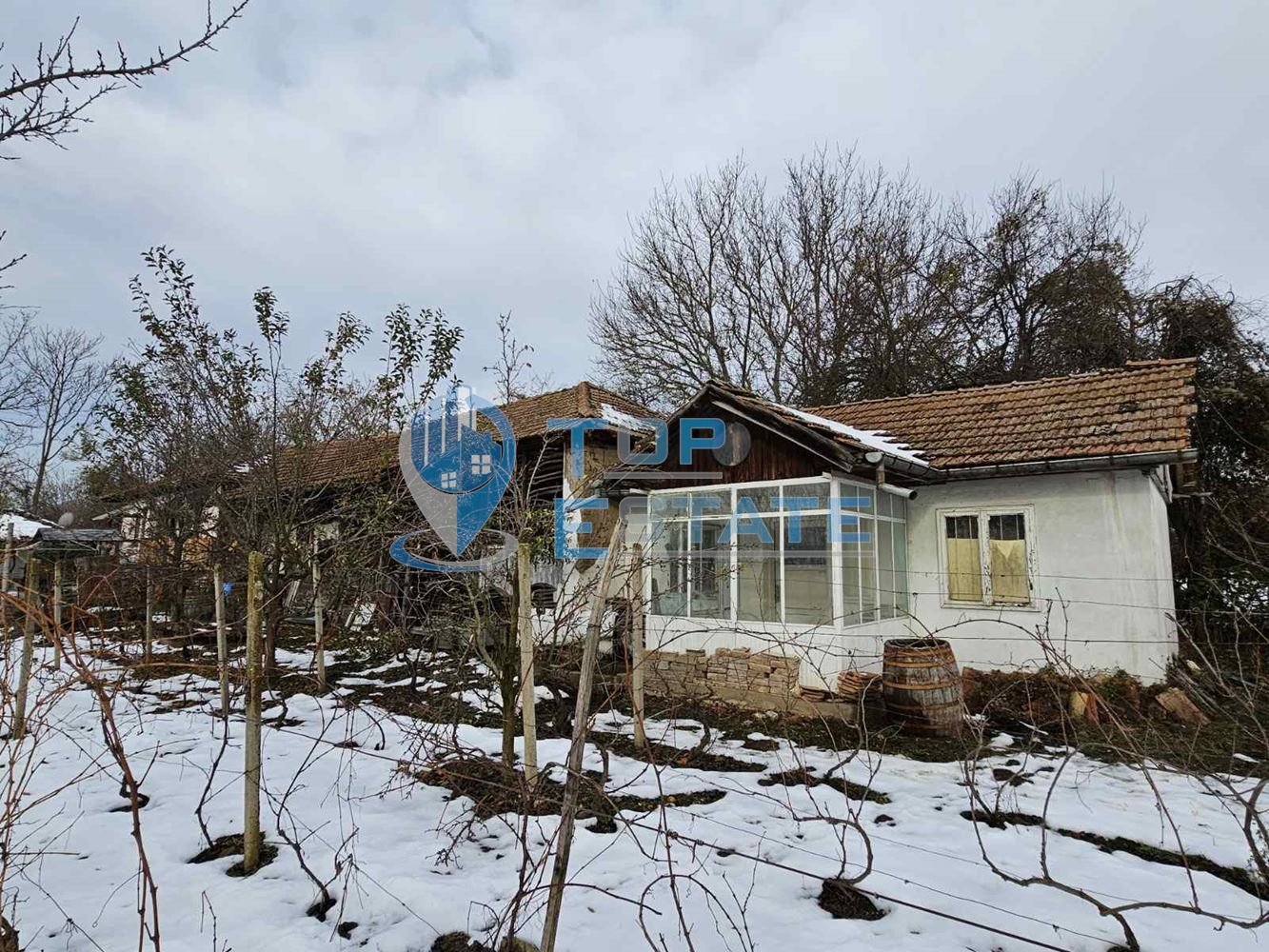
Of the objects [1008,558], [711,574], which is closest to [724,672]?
[711,574]

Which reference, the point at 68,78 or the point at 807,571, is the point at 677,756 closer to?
the point at 807,571

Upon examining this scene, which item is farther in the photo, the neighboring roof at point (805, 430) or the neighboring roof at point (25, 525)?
the neighboring roof at point (25, 525)

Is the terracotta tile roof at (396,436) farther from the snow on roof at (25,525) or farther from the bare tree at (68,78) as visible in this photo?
the snow on roof at (25,525)

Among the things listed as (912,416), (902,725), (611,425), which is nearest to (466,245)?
(611,425)

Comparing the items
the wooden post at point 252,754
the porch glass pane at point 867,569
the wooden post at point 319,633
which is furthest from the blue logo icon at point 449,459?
the wooden post at point 252,754

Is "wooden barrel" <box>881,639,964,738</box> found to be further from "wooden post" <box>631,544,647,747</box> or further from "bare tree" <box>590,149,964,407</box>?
"bare tree" <box>590,149,964,407</box>

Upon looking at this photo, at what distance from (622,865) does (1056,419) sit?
758cm

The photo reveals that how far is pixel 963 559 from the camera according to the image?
26.2 ft

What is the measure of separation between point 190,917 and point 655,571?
6.27 metres

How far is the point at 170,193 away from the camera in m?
6.78

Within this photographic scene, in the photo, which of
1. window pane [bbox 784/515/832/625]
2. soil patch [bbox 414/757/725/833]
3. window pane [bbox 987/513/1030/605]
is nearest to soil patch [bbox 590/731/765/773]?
soil patch [bbox 414/757/725/833]

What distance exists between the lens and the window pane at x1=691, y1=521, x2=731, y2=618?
25.7 ft

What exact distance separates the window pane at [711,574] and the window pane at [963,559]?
2.78 m

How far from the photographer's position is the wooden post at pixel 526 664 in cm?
342
